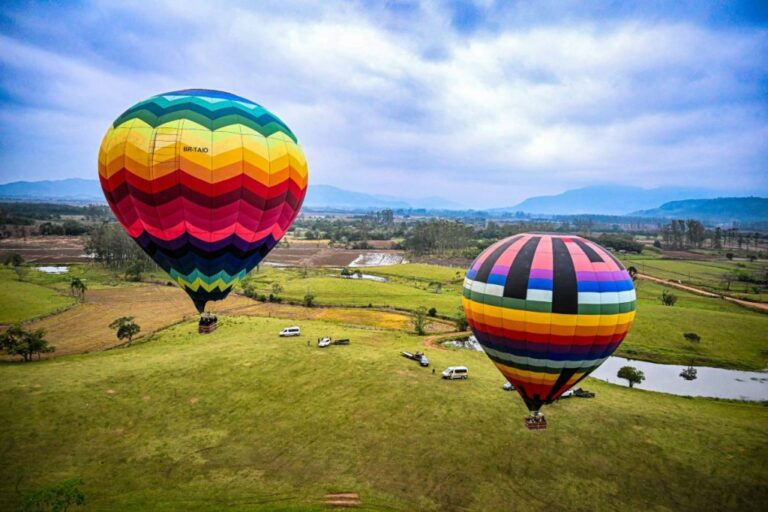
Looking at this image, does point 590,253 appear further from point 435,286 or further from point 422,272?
point 422,272

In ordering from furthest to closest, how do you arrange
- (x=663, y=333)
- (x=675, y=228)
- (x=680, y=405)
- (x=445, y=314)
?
(x=675, y=228)
(x=445, y=314)
(x=663, y=333)
(x=680, y=405)

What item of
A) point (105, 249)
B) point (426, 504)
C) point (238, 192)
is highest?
point (238, 192)

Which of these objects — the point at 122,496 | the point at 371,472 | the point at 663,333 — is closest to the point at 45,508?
the point at 122,496

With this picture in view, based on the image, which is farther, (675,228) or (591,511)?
(675,228)

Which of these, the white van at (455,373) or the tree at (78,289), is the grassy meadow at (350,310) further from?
the white van at (455,373)

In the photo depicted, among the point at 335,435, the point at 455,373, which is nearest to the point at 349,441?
the point at 335,435

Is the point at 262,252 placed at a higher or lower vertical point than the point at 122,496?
higher

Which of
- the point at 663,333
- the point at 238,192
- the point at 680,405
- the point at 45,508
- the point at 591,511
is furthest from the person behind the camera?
the point at 663,333

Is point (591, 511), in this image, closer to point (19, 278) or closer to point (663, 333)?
point (663, 333)
